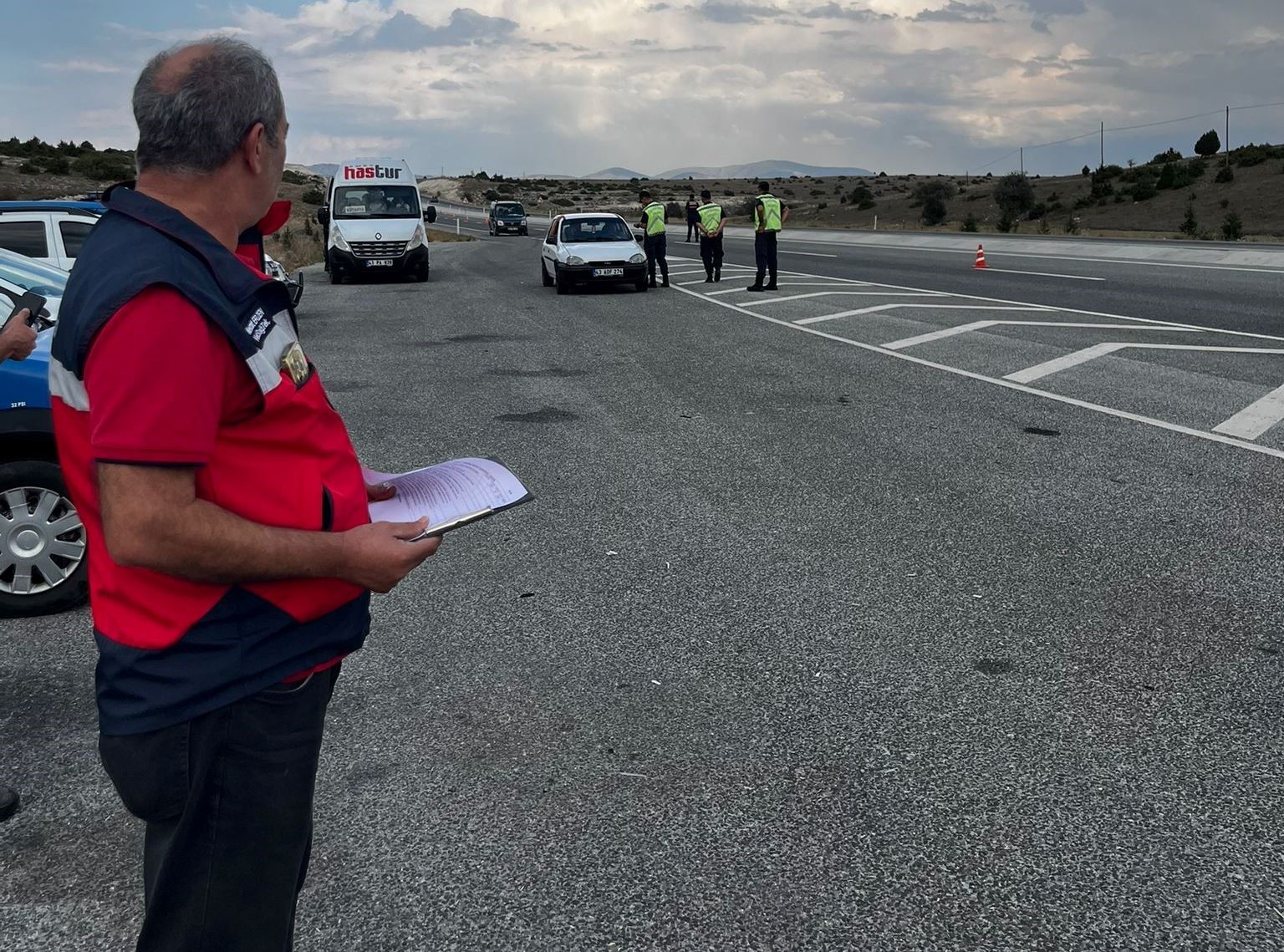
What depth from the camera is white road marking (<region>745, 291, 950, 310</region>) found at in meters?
19.0

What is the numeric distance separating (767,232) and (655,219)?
316cm

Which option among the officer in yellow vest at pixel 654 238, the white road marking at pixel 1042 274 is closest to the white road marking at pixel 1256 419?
the white road marking at pixel 1042 274

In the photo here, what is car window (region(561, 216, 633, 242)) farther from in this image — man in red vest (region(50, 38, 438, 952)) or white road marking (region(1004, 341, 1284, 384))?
man in red vest (region(50, 38, 438, 952))

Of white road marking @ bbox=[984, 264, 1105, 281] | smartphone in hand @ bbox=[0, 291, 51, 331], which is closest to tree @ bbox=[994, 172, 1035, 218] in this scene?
white road marking @ bbox=[984, 264, 1105, 281]

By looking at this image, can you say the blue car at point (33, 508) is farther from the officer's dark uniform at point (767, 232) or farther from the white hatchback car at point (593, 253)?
the white hatchback car at point (593, 253)

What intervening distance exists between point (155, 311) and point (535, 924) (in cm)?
199

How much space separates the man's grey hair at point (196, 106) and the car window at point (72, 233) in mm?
11938

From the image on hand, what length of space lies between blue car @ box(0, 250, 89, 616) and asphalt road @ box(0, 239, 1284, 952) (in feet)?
0.61

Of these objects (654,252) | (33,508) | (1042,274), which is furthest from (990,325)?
(33,508)

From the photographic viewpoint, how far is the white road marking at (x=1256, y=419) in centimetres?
866

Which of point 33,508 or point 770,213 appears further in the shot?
point 770,213

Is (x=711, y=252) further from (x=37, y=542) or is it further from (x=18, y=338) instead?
(x=18, y=338)

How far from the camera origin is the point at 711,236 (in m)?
22.6

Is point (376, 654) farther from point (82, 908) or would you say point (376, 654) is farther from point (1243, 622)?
point (1243, 622)
